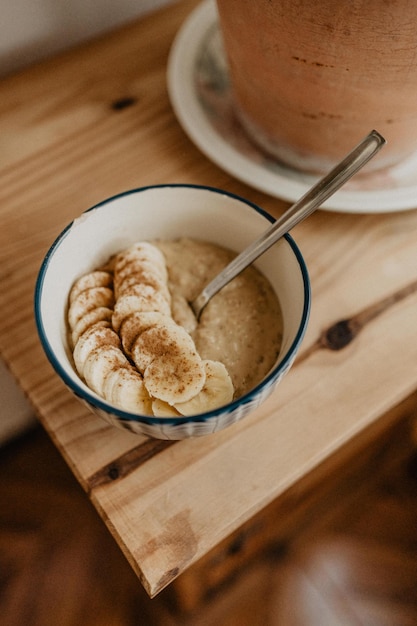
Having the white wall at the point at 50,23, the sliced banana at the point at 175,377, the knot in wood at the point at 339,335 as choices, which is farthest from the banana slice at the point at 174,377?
the white wall at the point at 50,23

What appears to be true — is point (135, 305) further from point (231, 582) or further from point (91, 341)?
point (231, 582)

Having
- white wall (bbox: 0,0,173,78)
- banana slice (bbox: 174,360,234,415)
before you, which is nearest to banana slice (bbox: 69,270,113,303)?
banana slice (bbox: 174,360,234,415)

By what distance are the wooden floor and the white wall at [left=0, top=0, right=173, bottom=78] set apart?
527 millimetres

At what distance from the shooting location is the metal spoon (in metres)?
0.39

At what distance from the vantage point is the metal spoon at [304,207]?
0.39m

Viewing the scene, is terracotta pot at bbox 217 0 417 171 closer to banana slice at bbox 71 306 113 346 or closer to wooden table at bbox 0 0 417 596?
wooden table at bbox 0 0 417 596

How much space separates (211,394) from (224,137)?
27 centimetres

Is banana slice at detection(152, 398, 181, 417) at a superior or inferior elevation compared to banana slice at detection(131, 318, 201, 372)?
inferior


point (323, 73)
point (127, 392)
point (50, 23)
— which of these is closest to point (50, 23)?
point (50, 23)

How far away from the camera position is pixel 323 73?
0.42 m

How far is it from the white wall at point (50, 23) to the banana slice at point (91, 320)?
1.21ft

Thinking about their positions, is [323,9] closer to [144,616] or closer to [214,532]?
[214,532]

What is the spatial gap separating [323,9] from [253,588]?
0.66 meters

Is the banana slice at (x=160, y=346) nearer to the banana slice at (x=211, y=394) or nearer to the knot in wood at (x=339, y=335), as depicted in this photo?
the banana slice at (x=211, y=394)
